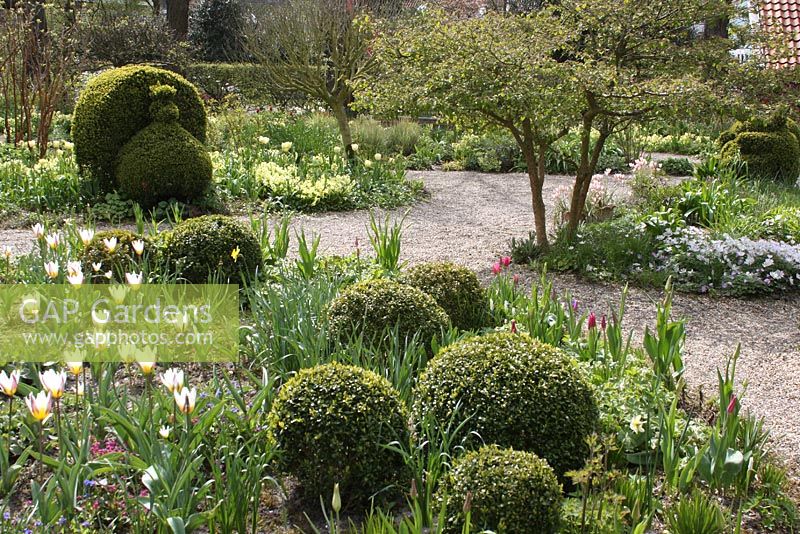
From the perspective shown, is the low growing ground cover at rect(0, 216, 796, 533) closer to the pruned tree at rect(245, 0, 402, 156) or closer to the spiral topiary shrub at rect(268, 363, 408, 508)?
the spiral topiary shrub at rect(268, 363, 408, 508)

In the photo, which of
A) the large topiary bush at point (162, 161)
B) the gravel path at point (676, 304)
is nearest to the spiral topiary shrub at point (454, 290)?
the gravel path at point (676, 304)

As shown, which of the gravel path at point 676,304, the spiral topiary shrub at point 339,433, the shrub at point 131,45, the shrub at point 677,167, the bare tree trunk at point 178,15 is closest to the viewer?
the spiral topiary shrub at point 339,433

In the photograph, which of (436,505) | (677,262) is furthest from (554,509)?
A: (677,262)

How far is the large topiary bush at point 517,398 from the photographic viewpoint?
2.79 metres

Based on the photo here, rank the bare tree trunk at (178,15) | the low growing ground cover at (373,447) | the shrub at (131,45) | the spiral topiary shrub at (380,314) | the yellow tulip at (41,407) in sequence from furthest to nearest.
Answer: the bare tree trunk at (178,15), the shrub at (131,45), the spiral topiary shrub at (380,314), the low growing ground cover at (373,447), the yellow tulip at (41,407)

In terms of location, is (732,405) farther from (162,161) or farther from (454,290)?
(162,161)

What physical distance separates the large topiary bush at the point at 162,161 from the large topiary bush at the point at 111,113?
138 millimetres

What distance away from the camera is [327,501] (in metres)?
Result: 2.68

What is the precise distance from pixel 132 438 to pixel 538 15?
577 centimetres

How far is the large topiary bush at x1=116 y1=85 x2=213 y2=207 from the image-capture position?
7.25m

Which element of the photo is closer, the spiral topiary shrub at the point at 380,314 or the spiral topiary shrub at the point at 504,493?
the spiral topiary shrub at the point at 504,493

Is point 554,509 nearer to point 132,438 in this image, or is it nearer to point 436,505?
point 436,505

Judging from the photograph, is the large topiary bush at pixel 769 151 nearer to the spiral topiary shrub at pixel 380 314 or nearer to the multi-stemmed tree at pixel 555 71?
the multi-stemmed tree at pixel 555 71

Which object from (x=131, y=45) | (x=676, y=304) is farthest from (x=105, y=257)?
(x=131, y=45)
